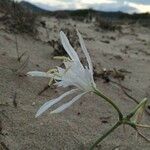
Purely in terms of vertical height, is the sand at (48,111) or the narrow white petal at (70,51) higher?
the narrow white petal at (70,51)

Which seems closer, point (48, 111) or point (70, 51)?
point (70, 51)

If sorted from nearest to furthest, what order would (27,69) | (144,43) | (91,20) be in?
(27,69) < (144,43) < (91,20)

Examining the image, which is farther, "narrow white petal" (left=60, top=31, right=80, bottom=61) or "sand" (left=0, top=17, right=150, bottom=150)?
"sand" (left=0, top=17, right=150, bottom=150)

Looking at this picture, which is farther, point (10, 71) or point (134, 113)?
point (10, 71)

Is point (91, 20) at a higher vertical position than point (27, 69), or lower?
lower

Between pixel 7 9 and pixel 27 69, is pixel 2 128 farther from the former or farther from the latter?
pixel 7 9

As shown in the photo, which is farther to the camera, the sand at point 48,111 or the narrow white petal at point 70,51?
the sand at point 48,111

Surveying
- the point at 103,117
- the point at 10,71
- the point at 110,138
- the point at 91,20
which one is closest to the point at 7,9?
the point at 10,71

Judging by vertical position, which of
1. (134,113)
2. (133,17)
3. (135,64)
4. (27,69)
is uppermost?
(134,113)

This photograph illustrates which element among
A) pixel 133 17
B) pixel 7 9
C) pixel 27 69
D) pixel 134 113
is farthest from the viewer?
pixel 133 17

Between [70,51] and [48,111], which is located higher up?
[70,51]

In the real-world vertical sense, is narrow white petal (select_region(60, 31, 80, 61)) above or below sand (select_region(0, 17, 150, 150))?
above
